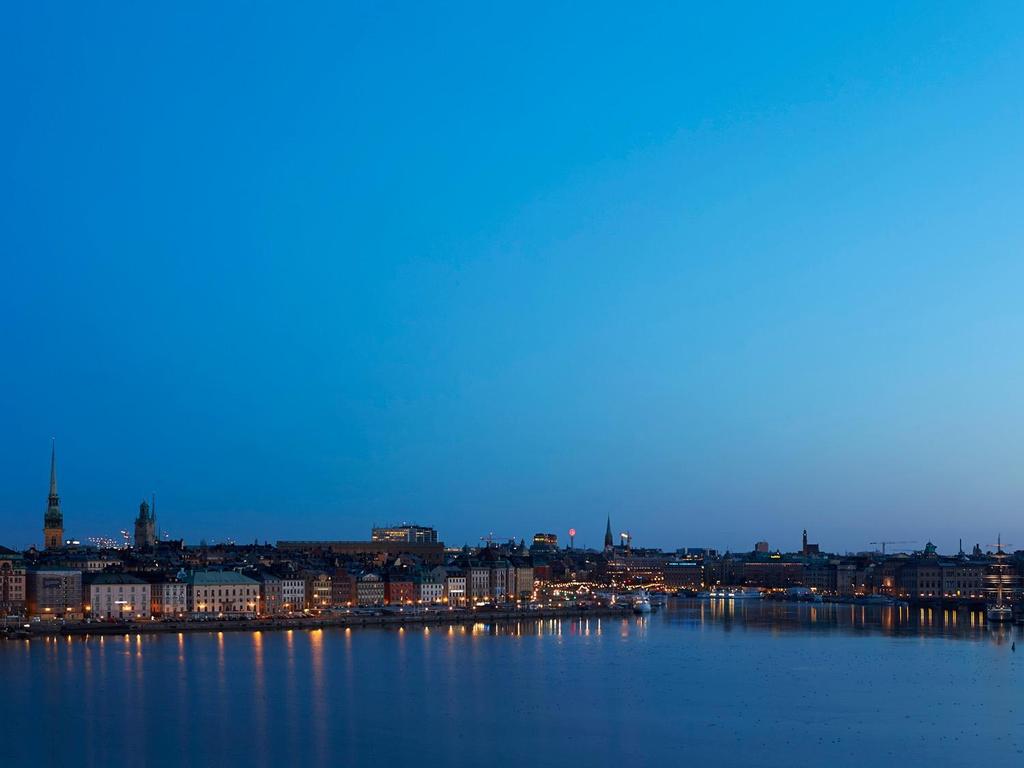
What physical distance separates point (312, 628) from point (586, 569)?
231 feet

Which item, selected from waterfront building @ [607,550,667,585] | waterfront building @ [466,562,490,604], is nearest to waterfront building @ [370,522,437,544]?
waterfront building @ [607,550,667,585]

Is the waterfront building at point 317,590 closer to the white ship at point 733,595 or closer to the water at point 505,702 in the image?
the water at point 505,702

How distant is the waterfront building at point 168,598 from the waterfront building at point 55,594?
288 cm

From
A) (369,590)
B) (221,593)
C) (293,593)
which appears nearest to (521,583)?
(369,590)

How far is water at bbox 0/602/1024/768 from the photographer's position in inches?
872

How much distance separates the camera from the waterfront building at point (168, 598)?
5536 centimetres

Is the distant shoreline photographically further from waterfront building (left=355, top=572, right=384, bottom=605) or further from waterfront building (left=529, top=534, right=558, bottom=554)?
waterfront building (left=529, top=534, right=558, bottom=554)

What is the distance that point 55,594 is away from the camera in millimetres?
55094

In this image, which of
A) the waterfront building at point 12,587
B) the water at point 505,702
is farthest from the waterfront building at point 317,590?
the water at point 505,702

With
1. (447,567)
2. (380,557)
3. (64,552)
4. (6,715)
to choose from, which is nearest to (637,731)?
(6,715)

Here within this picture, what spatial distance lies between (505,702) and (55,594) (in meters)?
33.0

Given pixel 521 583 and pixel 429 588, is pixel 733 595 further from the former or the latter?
pixel 429 588

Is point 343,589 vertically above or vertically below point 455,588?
above

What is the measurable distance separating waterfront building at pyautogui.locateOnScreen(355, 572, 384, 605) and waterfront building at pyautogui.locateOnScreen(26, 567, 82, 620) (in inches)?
552
